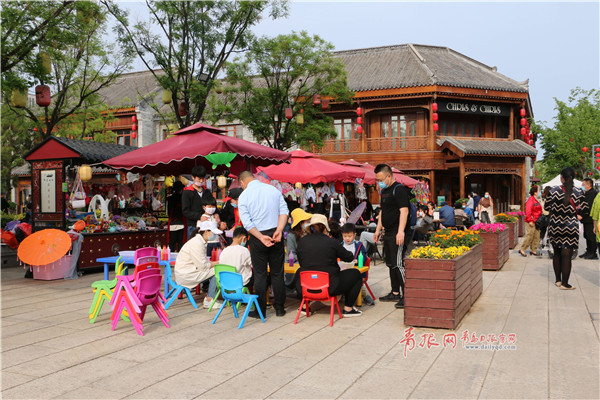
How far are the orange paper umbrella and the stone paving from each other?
179cm

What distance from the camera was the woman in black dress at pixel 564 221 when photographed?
7790 millimetres

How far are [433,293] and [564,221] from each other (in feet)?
11.8

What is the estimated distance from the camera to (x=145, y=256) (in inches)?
267

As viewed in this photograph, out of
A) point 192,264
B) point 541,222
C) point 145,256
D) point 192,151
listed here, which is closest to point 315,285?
point 192,264

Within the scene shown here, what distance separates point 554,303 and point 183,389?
5.52m

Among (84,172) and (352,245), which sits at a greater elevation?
(84,172)

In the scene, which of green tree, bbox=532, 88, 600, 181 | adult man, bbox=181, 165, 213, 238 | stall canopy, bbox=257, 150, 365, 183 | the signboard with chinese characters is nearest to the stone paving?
adult man, bbox=181, 165, 213, 238

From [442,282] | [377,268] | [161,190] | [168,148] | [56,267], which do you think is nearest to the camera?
[442,282]

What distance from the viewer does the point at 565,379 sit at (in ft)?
13.2

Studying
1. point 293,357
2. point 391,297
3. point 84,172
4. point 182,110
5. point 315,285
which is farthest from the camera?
point 182,110

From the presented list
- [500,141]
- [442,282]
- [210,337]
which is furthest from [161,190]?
[500,141]

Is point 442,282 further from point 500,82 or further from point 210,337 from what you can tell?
point 500,82

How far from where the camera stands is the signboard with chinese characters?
1070 cm

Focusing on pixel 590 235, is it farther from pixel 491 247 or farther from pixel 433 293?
pixel 433 293
